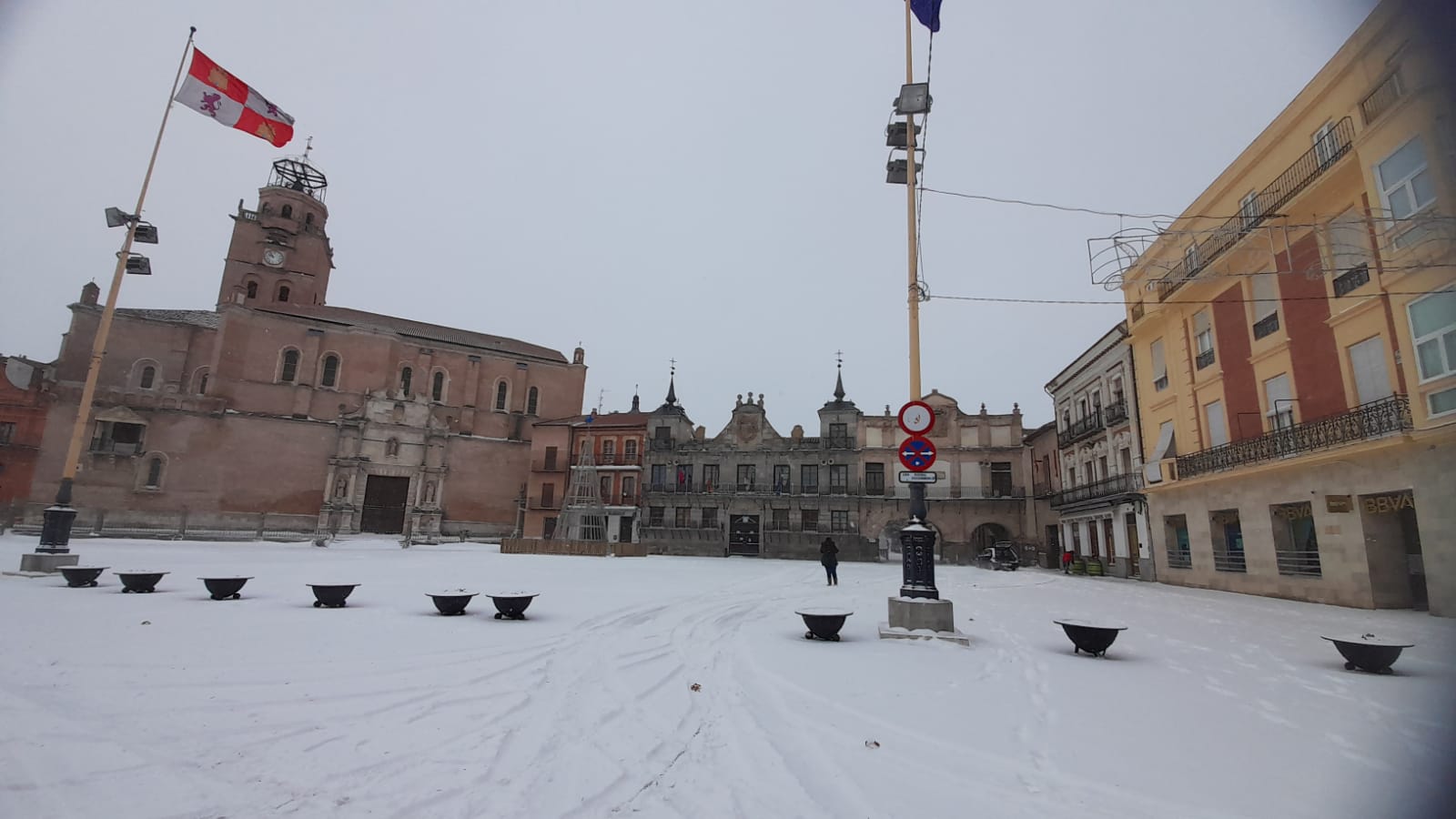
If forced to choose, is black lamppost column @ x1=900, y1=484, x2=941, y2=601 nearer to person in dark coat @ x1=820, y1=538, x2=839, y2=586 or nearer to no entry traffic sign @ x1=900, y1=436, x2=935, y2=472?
no entry traffic sign @ x1=900, y1=436, x2=935, y2=472

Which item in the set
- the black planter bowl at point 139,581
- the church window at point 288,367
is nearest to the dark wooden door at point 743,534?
the black planter bowl at point 139,581

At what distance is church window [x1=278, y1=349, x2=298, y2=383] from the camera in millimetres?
42688

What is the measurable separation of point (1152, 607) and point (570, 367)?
152 feet

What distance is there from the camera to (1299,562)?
51.9ft

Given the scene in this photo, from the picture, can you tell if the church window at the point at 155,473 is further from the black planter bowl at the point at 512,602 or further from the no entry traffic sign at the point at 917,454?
the no entry traffic sign at the point at 917,454

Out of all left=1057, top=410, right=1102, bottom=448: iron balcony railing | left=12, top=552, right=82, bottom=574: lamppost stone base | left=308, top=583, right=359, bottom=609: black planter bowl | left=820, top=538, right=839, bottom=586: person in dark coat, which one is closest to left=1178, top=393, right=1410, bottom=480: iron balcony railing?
left=1057, top=410, right=1102, bottom=448: iron balcony railing

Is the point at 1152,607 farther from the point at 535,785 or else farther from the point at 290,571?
the point at 290,571

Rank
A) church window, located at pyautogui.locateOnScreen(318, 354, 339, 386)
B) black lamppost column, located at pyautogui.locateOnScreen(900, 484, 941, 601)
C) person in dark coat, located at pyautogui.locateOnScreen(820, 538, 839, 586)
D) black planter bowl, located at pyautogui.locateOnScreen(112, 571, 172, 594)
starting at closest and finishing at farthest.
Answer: black lamppost column, located at pyautogui.locateOnScreen(900, 484, 941, 601) → black planter bowl, located at pyautogui.locateOnScreen(112, 571, 172, 594) → person in dark coat, located at pyautogui.locateOnScreen(820, 538, 839, 586) → church window, located at pyautogui.locateOnScreen(318, 354, 339, 386)

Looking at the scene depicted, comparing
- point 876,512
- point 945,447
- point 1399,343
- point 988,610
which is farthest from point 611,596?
point 945,447

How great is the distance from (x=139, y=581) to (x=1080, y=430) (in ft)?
112

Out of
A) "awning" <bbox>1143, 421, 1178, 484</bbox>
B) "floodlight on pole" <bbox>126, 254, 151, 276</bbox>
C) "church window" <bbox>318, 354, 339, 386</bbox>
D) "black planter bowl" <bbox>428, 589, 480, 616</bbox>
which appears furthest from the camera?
"church window" <bbox>318, 354, 339, 386</bbox>

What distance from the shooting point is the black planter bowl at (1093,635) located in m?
7.50

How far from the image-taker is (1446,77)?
3.34 metres

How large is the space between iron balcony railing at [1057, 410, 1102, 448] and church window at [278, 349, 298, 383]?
161 feet
